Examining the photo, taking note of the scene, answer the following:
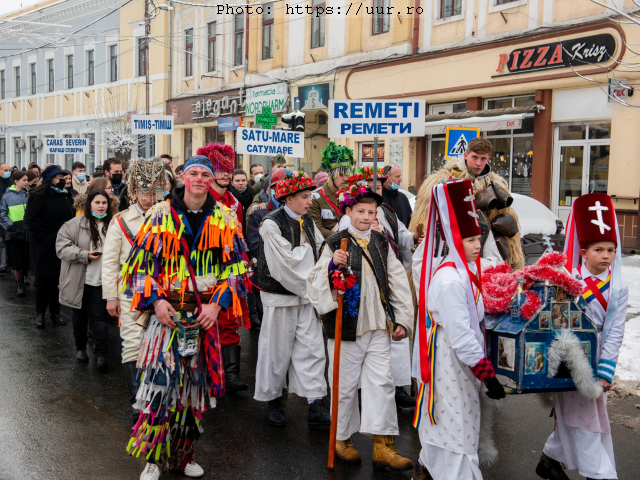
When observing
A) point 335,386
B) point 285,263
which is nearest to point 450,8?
point 285,263

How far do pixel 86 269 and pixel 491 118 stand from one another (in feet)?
39.5

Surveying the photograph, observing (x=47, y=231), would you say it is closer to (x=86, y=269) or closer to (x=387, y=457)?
(x=86, y=269)

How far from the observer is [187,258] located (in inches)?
169

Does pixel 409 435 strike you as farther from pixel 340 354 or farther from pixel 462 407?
pixel 462 407

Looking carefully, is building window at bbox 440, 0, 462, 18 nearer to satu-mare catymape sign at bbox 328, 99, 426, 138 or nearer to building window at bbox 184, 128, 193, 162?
satu-mare catymape sign at bbox 328, 99, 426, 138

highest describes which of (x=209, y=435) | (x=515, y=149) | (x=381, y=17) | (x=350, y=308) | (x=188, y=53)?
(x=188, y=53)

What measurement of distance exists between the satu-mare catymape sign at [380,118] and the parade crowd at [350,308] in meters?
0.46

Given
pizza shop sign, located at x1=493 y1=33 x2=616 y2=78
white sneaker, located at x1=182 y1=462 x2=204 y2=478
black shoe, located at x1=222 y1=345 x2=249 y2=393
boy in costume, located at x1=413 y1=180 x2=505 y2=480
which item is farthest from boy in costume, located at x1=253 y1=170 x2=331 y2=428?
pizza shop sign, located at x1=493 y1=33 x2=616 y2=78

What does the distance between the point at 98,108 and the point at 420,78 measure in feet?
70.3

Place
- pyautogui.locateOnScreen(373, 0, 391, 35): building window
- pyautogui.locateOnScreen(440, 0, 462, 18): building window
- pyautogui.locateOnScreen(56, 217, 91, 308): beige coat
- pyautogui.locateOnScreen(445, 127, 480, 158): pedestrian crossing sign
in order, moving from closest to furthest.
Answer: pyautogui.locateOnScreen(56, 217, 91, 308): beige coat
pyautogui.locateOnScreen(445, 127, 480, 158): pedestrian crossing sign
pyautogui.locateOnScreen(440, 0, 462, 18): building window
pyautogui.locateOnScreen(373, 0, 391, 35): building window

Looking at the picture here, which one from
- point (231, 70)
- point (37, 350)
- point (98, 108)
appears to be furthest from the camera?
point (98, 108)

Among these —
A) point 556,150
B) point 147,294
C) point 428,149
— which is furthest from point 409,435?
point 428,149

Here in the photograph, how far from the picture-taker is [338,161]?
696 centimetres

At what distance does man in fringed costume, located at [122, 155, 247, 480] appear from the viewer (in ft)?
13.6
